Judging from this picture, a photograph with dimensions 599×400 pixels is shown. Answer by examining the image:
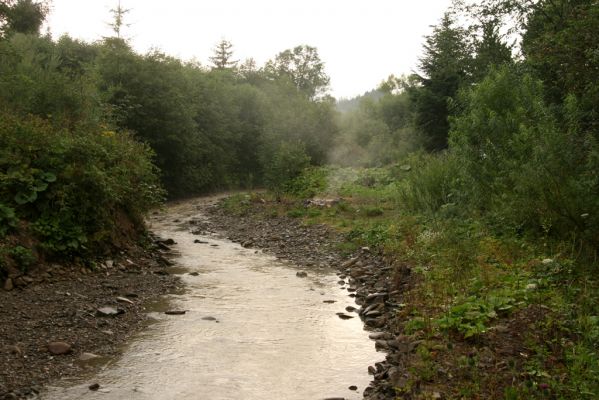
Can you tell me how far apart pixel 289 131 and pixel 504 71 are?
2424 cm

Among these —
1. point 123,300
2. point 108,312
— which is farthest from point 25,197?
point 108,312

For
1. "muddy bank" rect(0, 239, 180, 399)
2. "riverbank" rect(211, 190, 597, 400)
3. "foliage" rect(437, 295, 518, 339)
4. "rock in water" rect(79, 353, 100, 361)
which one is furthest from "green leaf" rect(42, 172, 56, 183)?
"foliage" rect(437, 295, 518, 339)

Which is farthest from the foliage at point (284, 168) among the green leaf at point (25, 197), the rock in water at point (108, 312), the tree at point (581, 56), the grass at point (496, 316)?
the rock in water at point (108, 312)

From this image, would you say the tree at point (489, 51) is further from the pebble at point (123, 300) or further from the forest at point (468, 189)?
the pebble at point (123, 300)

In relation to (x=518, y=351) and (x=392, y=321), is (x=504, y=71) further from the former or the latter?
(x=518, y=351)

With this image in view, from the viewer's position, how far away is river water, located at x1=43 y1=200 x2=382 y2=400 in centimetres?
571

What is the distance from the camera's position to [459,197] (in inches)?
477

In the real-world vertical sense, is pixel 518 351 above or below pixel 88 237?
below

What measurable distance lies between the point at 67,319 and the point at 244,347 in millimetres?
2729

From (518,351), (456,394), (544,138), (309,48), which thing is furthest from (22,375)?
(309,48)

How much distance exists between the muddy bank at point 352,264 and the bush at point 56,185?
5084 mm

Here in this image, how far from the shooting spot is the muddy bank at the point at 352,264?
6.30 m

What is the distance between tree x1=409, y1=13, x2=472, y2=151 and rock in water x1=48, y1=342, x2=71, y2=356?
970 inches

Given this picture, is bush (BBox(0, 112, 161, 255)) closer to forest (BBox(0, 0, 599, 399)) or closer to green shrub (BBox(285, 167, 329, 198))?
forest (BBox(0, 0, 599, 399))
